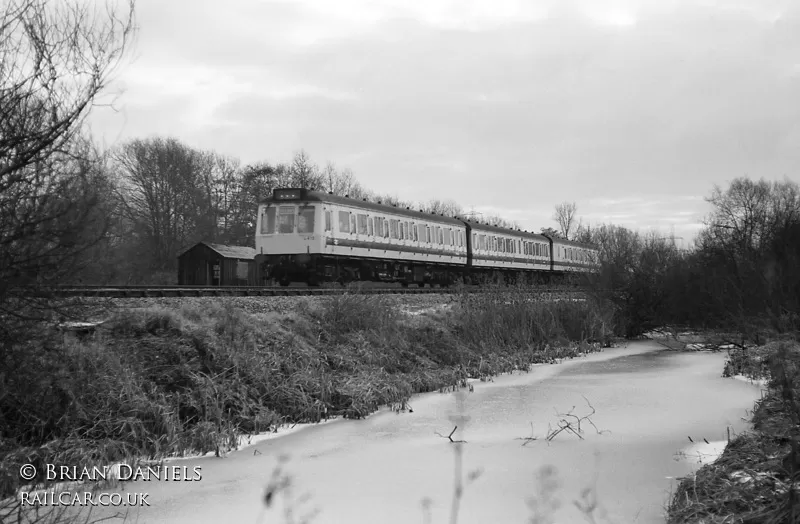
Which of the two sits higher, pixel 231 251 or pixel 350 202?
pixel 350 202

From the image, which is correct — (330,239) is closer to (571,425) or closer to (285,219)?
(285,219)

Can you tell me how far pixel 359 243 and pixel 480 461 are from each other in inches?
631

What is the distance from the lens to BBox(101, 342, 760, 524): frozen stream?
22.6ft

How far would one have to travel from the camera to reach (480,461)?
862cm

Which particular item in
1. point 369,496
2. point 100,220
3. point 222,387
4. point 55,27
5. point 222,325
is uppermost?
point 55,27

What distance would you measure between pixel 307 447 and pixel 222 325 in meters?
3.12

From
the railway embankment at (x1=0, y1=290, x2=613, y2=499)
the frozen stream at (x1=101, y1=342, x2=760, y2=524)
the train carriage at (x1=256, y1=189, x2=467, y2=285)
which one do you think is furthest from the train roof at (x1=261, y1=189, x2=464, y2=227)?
the frozen stream at (x1=101, y1=342, x2=760, y2=524)

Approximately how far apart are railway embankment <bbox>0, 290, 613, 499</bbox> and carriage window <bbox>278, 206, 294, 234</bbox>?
5.95 metres

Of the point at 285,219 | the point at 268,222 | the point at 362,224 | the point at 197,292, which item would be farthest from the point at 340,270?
the point at 197,292

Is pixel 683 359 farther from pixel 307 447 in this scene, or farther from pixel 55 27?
pixel 55 27

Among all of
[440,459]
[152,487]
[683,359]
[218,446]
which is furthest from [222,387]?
[683,359]

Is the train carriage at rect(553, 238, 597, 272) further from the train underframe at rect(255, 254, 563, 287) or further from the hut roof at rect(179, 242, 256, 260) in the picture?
the hut roof at rect(179, 242, 256, 260)

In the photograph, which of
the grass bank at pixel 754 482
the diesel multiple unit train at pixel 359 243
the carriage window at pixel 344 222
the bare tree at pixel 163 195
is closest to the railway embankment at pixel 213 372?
the diesel multiple unit train at pixel 359 243

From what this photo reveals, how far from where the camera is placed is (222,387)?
33.9 feet
